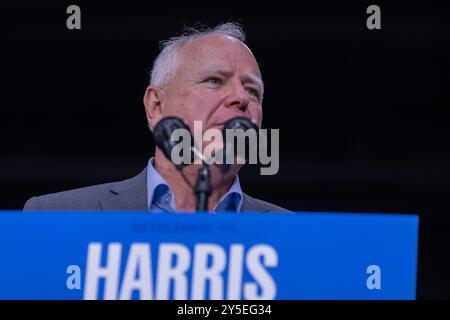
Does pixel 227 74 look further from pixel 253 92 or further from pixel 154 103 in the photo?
pixel 154 103

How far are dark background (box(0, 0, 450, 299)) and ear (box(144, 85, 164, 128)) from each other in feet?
1.20

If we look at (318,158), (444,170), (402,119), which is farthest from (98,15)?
(444,170)

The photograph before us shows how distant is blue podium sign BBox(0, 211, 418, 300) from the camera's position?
4.22 ft

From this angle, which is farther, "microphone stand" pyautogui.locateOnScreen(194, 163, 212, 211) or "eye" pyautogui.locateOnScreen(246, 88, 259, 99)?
"eye" pyautogui.locateOnScreen(246, 88, 259, 99)

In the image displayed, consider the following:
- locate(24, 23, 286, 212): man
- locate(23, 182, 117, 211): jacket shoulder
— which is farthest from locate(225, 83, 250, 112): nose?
locate(23, 182, 117, 211): jacket shoulder

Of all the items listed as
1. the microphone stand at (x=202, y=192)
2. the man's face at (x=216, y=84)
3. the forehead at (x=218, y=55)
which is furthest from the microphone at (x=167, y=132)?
the forehead at (x=218, y=55)

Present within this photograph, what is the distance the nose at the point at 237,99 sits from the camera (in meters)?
2.20

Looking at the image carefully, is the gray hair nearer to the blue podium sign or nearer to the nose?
the nose

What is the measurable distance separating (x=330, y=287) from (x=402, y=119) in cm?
158

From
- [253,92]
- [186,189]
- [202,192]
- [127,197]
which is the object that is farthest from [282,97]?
[202,192]

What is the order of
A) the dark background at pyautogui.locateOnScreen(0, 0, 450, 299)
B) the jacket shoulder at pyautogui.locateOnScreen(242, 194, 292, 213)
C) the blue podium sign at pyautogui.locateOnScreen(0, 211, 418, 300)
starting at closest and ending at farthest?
the blue podium sign at pyautogui.locateOnScreen(0, 211, 418, 300), the jacket shoulder at pyautogui.locateOnScreen(242, 194, 292, 213), the dark background at pyautogui.locateOnScreen(0, 0, 450, 299)

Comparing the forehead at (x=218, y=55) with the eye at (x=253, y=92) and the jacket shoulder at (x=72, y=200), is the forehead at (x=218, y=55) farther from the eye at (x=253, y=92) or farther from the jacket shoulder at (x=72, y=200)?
the jacket shoulder at (x=72, y=200)

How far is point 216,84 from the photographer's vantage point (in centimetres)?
224
